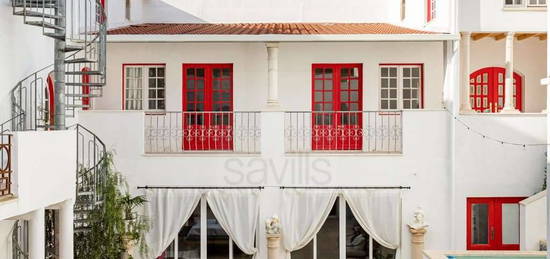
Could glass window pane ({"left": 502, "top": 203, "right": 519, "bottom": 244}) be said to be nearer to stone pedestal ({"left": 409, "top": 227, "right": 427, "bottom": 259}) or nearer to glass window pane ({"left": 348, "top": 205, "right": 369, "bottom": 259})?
stone pedestal ({"left": 409, "top": 227, "right": 427, "bottom": 259})

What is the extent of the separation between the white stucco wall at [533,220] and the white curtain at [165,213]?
22.4ft

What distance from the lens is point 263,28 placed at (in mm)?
14445

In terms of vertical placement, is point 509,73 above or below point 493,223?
above

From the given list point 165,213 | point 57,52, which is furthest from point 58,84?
point 165,213

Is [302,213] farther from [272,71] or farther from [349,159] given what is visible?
[272,71]

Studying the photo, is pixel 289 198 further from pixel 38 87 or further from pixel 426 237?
pixel 38 87

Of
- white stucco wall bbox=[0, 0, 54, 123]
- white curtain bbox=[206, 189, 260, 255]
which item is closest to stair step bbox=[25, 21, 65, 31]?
white stucco wall bbox=[0, 0, 54, 123]

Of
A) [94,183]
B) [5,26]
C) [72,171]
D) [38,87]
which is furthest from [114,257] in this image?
[5,26]

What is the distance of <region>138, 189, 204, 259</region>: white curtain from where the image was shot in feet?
43.0

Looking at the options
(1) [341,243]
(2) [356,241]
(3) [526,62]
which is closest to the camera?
(1) [341,243]

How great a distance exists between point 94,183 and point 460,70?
27.5 ft

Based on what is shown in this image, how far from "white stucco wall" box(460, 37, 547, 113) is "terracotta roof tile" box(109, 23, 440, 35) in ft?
6.47

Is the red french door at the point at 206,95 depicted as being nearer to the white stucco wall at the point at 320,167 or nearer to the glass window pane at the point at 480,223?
the white stucco wall at the point at 320,167

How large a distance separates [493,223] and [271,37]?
634cm
